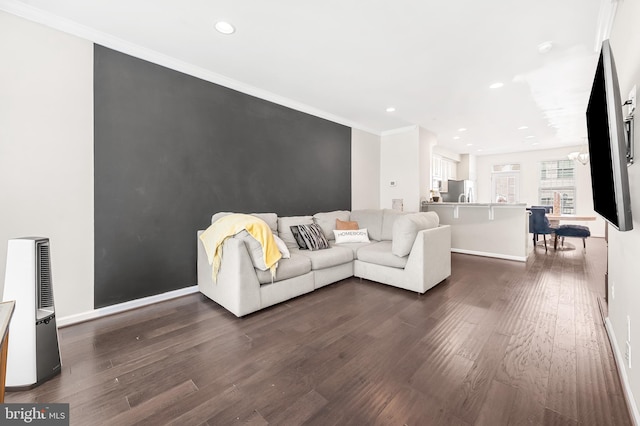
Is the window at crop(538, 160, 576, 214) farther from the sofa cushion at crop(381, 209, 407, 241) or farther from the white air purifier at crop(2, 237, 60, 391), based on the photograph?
the white air purifier at crop(2, 237, 60, 391)

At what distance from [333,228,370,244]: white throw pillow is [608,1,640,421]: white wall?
2.59m

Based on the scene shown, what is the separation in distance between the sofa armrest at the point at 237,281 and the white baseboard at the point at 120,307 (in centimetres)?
64

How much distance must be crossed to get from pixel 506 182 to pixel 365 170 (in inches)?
248

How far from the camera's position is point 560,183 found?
7.99 meters

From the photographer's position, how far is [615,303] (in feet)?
6.38

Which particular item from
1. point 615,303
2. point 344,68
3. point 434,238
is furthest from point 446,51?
point 615,303

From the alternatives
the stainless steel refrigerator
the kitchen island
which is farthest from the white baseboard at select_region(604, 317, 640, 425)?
the stainless steel refrigerator

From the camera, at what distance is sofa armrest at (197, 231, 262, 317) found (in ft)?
7.94

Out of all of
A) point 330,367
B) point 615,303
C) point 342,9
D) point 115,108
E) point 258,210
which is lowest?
point 330,367

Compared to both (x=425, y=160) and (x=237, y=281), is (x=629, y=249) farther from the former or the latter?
(x=425, y=160)

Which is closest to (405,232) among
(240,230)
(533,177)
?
(240,230)

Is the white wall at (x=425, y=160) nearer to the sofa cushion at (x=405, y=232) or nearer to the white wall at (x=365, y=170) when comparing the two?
the white wall at (x=365, y=170)

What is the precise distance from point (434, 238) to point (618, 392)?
1.87m

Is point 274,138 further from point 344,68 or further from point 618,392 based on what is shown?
point 618,392
